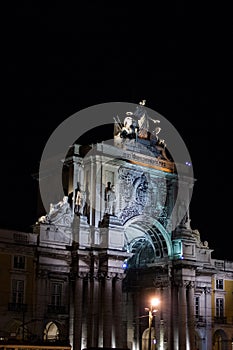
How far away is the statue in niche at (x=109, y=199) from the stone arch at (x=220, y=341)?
1695cm

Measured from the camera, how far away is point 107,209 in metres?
58.0

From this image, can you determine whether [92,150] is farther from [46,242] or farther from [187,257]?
[187,257]

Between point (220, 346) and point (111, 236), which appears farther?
point (220, 346)

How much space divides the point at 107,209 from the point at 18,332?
13.5 meters

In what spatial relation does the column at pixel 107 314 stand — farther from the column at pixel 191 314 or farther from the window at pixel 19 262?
the column at pixel 191 314

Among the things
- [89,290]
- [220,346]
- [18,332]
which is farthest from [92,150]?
[220,346]

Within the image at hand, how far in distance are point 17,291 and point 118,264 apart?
905cm

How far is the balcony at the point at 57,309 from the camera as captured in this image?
175 feet

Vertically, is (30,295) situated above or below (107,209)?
below

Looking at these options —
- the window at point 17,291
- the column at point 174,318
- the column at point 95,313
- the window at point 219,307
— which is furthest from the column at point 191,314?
the window at point 17,291

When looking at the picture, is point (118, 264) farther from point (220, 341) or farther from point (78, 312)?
point (220, 341)

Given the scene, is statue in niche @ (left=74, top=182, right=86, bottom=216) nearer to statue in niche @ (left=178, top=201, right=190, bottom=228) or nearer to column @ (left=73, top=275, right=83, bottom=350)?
column @ (left=73, top=275, right=83, bottom=350)

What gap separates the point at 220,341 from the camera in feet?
213

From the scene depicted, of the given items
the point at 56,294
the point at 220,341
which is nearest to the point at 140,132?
the point at 56,294
